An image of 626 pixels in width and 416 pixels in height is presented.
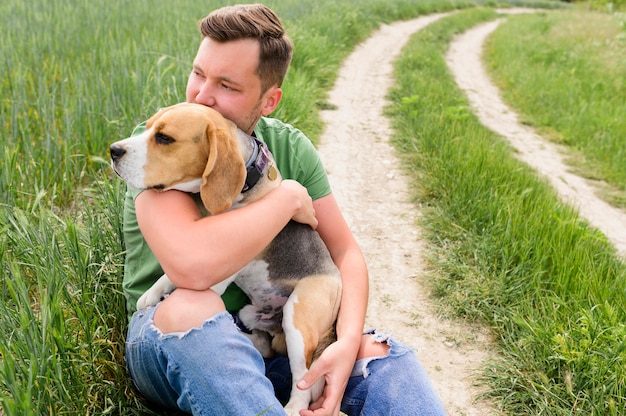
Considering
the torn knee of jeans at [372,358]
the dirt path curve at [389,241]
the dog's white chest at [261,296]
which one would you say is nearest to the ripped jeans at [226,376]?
the torn knee of jeans at [372,358]

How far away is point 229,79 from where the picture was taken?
2.27m

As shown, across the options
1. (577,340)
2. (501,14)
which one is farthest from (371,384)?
(501,14)

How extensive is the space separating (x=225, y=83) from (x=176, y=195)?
52cm

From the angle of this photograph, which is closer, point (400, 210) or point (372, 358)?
point (372, 358)

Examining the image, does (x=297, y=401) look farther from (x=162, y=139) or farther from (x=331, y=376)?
(x=162, y=139)

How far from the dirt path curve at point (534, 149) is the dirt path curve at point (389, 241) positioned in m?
1.63

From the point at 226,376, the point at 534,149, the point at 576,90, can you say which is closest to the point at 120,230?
the point at 226,376

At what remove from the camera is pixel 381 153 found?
630 centimetres

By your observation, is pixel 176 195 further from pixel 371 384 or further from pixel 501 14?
pixel 501 14

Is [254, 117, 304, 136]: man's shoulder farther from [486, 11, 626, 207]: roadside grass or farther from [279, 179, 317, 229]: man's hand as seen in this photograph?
[486, 11, 626, 207]: roadside grass

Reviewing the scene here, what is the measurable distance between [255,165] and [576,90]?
29.3ft

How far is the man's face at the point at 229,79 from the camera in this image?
7.41 feet

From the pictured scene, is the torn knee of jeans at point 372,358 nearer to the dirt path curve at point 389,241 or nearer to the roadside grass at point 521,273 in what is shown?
the dirt path curve at point 389,241

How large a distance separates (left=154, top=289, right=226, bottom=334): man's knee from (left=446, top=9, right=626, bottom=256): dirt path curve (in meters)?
3.81
